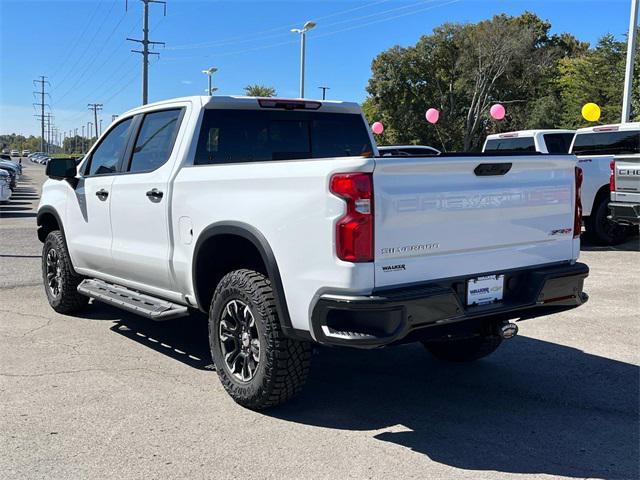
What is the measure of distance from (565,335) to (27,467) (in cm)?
467

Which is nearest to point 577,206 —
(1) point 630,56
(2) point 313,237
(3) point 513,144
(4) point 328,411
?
(2) point 313,237

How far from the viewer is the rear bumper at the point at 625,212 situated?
32.7 feet

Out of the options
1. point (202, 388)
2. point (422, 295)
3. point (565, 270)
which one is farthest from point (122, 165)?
point (565, 270)

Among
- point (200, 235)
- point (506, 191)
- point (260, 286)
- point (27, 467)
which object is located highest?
point (506, 191)

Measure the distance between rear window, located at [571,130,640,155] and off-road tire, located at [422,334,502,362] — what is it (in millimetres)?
7871

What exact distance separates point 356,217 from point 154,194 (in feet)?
6.91

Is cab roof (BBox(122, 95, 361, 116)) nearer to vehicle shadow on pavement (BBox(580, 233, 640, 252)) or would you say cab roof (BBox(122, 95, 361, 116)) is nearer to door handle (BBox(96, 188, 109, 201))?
door handle (BBox(96, 188, 109, 201))

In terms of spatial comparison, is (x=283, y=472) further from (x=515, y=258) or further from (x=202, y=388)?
(x=515, y=258)

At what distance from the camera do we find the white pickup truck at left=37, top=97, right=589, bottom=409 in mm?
3410

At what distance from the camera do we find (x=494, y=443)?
371 centimetres

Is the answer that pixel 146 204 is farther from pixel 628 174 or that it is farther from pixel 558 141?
pixel 558 141

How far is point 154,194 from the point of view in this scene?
4879 mm

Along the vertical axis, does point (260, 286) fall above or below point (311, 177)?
below

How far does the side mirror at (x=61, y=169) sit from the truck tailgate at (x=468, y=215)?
13.0ft
